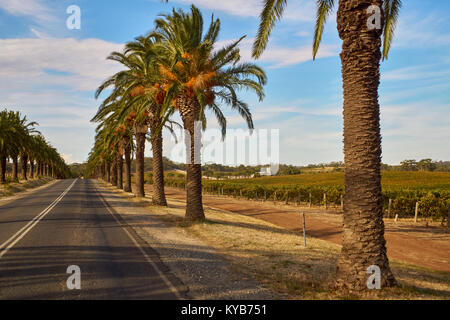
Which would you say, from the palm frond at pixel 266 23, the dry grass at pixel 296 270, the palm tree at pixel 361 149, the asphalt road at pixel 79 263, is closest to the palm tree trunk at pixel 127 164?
the asphalt road at pixel 79 263

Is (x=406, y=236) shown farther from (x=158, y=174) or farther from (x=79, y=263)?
(x=79, y=263)

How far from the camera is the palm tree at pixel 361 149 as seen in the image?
260 inches

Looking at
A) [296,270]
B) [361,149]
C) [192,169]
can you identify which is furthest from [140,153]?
[361,149]

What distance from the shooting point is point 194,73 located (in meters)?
16.0

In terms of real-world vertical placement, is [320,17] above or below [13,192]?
above

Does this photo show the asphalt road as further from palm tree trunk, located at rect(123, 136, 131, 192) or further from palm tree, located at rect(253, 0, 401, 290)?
palm tree trunk, located at rect(123, 136, 131, 192)

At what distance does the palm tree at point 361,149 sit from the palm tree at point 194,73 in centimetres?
900

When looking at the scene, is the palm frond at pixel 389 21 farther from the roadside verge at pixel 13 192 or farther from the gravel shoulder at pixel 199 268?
the roadside verge at pixel 13 192

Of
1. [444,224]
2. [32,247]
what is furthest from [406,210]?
[32,247]

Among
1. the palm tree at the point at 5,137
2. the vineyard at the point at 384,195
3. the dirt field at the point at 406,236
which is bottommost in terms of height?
the dirt field at the point at 406,236

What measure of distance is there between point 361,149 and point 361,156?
0.14m
